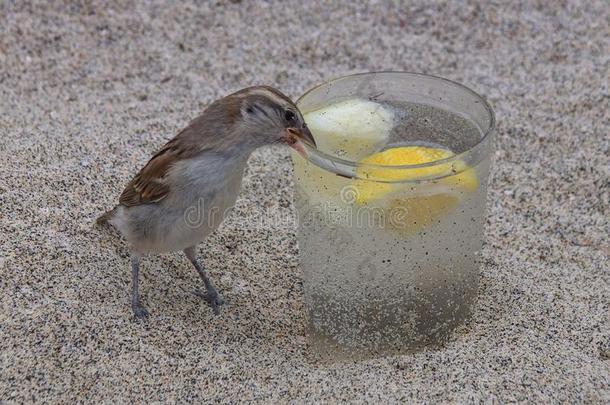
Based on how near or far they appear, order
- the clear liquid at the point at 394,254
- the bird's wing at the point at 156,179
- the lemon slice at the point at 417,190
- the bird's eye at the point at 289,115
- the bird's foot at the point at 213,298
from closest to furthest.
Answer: the lemon slice at the point at 417,190
the clear liquid at the point at 394,254
the bird's eye at the point at 289,115
the bird's wing at the point at 156,179
the bird's foot at the point at 213,298

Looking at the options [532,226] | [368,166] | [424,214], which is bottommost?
[532,226]

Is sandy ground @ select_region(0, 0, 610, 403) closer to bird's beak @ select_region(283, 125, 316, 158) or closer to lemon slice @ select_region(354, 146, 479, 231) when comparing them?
lemon slice @ select_region(354, 146, 479, 231)

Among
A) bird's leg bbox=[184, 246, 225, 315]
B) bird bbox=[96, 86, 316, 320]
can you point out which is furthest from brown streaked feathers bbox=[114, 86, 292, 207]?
bird's leg bbox=[184, 246, 225, 315]

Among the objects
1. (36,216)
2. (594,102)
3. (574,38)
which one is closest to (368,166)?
(36,216)

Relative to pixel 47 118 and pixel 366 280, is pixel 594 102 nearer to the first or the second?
pixel 366 280

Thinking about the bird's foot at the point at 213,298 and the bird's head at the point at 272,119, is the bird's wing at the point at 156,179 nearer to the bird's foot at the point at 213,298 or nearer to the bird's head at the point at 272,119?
the bird's head at the point at 272,119

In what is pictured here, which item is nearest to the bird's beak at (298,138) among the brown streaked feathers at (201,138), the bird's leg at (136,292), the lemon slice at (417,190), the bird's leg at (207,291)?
the brown streaked feathers at (201,138)
